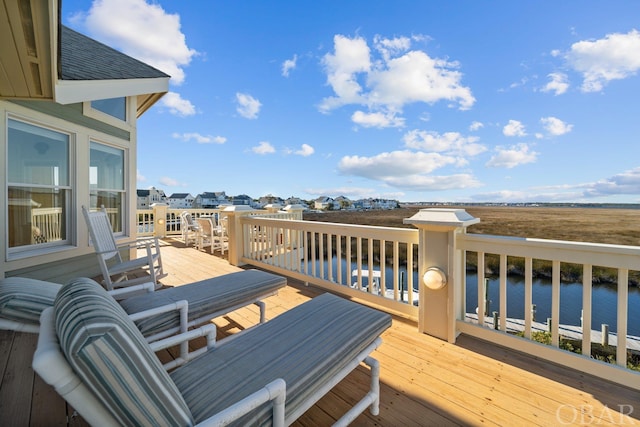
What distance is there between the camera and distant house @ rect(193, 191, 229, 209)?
157ft

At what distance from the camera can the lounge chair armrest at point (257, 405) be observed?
81cm

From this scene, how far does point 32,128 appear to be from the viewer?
3227 millimetres

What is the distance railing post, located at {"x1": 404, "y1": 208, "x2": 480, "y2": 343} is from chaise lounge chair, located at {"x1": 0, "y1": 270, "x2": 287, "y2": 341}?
1355mm

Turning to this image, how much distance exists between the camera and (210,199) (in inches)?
1957

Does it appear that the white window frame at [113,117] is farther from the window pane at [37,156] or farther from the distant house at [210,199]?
the distant house at [210,199]

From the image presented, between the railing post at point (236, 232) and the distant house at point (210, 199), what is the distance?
44.8 m

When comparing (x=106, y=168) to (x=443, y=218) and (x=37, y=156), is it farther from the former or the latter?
(x=443, y=218)

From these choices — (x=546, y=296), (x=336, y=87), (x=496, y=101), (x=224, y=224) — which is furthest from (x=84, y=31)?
(x=546, y=296)

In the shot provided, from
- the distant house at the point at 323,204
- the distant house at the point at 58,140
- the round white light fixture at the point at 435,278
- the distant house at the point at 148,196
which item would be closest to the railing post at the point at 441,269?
the round white light fixture at the point at 435,278

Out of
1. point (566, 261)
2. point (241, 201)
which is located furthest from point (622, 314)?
point (241, 201)

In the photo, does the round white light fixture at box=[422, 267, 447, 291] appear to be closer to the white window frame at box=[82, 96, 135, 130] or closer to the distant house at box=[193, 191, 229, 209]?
the white window frame at box=[82, 96, 135, 130]

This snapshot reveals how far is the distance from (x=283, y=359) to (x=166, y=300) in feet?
3.72

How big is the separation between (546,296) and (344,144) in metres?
17.3

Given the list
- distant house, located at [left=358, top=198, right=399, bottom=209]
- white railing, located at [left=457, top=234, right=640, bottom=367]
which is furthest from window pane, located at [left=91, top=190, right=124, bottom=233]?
distant house, located at [left=358, top=198, right=399, bottom=209]
